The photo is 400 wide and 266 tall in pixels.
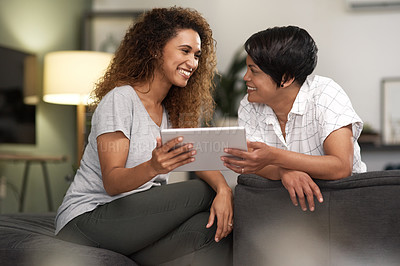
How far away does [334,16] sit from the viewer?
4.52m

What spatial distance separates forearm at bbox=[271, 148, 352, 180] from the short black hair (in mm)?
353

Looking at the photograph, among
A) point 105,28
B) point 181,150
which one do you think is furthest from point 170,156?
point 105,28

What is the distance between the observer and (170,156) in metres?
1.15

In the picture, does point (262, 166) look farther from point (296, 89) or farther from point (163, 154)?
point (296, 89)

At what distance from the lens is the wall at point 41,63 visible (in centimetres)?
340

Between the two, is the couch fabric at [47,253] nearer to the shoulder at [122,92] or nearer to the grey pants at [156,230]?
the grey pants at [156,230]

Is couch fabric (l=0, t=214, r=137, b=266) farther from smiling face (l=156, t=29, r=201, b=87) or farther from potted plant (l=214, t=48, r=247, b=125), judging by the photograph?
potted plant (l=214, t=48, r=247, b=125)

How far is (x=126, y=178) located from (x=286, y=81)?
0.61 meters

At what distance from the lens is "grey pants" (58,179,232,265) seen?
1.32 metres

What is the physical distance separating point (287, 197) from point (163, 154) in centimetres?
33

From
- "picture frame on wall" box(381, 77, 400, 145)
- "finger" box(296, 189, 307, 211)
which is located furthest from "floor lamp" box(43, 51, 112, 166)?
"picture frame on wall" box(381, 77, 400, 145)

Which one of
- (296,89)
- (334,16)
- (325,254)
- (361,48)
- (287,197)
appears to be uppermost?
(334,16)

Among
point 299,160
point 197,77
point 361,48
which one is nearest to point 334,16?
point 361,48

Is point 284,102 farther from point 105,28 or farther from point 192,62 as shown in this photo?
point 105,28
